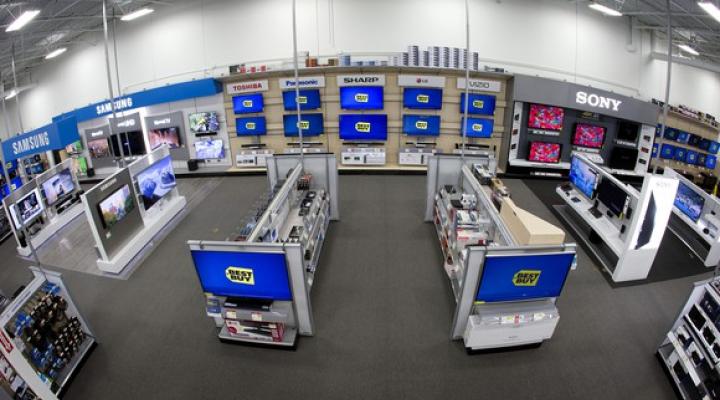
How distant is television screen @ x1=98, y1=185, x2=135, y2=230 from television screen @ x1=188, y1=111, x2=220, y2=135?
12.7ft

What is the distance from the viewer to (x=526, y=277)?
11.6 feet

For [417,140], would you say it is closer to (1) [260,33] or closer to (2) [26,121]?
(1) [260,33]

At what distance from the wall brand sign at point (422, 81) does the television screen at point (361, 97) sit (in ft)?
1.90

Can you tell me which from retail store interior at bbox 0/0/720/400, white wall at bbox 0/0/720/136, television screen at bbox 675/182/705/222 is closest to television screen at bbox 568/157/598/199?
retail store interior at bbox 0/0/720/400

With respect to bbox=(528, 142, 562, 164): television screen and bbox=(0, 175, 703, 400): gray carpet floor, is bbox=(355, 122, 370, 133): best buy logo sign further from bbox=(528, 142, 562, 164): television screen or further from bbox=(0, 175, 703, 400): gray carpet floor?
bbox=(528, 142, 562, 164): television screen

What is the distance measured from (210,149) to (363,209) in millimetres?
5256

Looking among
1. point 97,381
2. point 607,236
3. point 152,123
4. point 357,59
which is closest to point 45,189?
point 152,123

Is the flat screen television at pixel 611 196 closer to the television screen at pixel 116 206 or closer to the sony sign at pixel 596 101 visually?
the sony sign at pixel 596 101

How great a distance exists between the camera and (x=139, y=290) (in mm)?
5047

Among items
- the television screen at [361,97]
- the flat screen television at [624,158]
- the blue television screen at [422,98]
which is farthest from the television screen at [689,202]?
the television screen at [361,97]

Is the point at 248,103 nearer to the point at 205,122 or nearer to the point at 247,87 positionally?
the point at 247,87

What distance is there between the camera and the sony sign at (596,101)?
816 cm

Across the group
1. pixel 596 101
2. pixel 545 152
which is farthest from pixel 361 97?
pixel 596 101

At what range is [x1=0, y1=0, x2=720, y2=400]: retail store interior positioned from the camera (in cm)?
353
